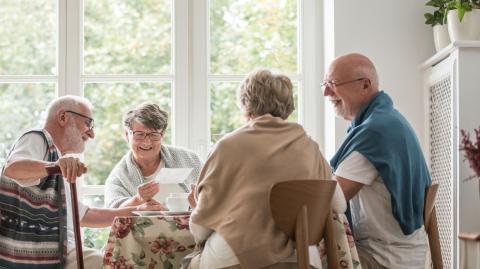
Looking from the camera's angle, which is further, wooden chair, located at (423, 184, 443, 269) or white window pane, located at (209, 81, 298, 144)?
white window pane, located at (209, 81, 298, 144)

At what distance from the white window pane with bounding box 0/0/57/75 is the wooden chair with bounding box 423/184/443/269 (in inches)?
98.7

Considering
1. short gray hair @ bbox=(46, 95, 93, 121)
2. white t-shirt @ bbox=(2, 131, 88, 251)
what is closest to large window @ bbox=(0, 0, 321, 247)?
short gray hair @ bbox=(46, 95, 93, 121)

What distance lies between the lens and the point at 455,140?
12.6 ft

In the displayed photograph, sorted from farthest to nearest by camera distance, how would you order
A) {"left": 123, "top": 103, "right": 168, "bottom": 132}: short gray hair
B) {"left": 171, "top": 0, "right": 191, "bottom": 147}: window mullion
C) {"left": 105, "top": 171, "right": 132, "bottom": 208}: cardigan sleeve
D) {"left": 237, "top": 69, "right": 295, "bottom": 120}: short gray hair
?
{"left": 171, "top": 0, "right": 191, "bottom": 147}: window mullion
{"left": 123, "top": 103, "right": 168, "bottom": 132}: short gray hair
{"left": 105, "top": 171, "right": 132, "bottom": 208}: cardigan sleeve
{"left": 237, "top": 69, "right": 295, "bottom": 120}: short gray hair

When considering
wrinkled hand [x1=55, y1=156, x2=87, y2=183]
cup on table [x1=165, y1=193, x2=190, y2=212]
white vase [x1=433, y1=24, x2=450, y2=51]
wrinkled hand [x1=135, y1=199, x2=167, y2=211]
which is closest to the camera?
wrinkled hand [x1=55, y1=156, x2=87, y2=183]

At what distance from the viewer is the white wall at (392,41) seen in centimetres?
451

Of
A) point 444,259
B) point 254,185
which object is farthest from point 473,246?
point 444,259

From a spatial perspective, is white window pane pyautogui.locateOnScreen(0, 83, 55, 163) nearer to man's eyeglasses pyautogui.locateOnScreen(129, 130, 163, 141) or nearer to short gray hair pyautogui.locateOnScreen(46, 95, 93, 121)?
man's eyeglasses pyautogui.locateOnScreen(129, 130, 163, 141)

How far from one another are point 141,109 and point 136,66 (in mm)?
861

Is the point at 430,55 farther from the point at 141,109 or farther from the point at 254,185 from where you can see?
the point at 254,185

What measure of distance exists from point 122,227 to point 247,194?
0.43 meters

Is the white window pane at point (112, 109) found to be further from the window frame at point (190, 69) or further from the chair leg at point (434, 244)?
the chair leg at point (434, 244)

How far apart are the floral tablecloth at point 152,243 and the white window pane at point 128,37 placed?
2135 mm

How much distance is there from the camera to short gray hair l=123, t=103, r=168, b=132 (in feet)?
13.3
